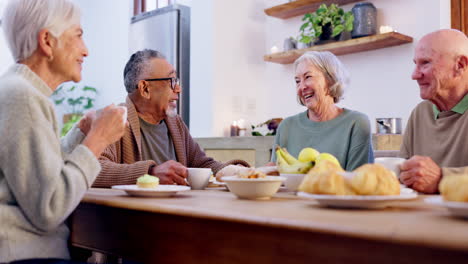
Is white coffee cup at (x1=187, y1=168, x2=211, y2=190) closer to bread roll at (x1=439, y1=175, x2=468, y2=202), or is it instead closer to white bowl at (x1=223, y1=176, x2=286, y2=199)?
white bowl at (x1=223, y1=176, x2=286, y2=199)

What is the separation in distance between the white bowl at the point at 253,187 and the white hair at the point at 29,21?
61cm

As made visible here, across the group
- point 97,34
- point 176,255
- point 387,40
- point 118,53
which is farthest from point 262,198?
point 97,34

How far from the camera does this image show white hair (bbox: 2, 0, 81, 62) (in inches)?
46.2

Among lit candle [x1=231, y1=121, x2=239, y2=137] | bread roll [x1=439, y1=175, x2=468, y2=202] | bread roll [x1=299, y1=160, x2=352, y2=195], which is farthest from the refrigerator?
bread roll [x1=439, y1=175, x2=468, y2=202]

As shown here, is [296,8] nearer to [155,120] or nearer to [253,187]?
[155,120]

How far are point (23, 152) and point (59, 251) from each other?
0.28 meters

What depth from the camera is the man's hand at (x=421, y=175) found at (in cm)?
132

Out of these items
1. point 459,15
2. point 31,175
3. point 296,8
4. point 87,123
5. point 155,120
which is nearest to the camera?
point 31,175

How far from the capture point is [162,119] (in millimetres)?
2166

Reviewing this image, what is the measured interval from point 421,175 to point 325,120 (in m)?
0.98

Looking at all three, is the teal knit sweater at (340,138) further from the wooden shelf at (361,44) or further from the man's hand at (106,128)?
the wooden shelf at (361,44)

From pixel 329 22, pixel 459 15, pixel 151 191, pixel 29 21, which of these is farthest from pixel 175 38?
pixel 151 191

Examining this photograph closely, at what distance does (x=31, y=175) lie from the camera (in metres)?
1.01

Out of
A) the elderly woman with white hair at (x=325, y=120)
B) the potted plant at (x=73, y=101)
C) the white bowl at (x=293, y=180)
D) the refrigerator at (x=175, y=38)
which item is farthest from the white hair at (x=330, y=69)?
the potted plant at (x=73, y=101)
